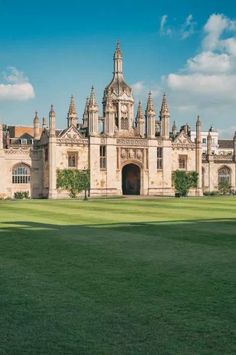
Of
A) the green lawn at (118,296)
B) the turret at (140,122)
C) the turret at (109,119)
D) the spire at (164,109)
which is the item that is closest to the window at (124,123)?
the turret at (140,122)

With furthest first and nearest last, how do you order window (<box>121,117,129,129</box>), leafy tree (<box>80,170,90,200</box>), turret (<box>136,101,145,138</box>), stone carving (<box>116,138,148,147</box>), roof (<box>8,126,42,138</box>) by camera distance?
roof (<box>8,126,42,138</box>)
turret (<box>136,101,145,138</box>)
window (<box>121,117,129,129</box>)
stone carving (<box>116,138,148,147</box>)
leafy tree (<box>80,170,90,200</box>)

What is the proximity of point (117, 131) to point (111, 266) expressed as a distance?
190ft

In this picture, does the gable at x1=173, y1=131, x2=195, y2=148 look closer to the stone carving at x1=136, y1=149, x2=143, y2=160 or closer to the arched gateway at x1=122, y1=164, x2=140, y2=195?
the stone carving at x1=136, y1=149, x2=143, y2=160

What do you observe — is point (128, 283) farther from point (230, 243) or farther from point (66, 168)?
point (66, 168)

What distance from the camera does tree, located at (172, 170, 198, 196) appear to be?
2657 inches

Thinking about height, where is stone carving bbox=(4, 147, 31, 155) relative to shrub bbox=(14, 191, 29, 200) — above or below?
above

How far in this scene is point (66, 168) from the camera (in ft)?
202

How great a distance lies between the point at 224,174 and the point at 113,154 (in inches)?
826

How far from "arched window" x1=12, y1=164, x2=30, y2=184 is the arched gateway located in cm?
1384

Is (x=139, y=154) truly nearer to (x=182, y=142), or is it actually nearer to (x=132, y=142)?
(x=132, y=142)

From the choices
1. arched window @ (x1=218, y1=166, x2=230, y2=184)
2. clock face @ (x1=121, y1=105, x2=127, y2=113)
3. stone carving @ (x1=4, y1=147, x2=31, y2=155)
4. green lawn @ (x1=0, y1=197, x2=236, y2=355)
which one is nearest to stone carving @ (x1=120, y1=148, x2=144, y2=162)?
clock face @ (x1=121, y1=105, x2=127, y2=113)

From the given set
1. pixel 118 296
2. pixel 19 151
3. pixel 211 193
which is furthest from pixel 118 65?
pixel 118 296

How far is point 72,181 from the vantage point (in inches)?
2395

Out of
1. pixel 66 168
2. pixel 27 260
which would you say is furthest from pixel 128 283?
pixel 66 168
